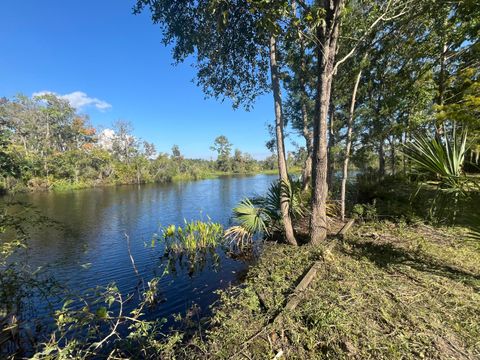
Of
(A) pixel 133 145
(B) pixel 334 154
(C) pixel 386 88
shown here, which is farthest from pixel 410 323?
(A) pixel 133 145

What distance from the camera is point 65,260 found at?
26.8ft

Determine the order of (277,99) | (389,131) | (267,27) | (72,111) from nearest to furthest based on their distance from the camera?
(267,27), (277,99), (389,131), (72,111)

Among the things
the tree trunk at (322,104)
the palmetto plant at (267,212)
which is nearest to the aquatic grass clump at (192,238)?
the palmetto plant at (267,212)

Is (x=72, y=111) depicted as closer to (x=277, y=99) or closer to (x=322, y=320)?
(x=277, y=99)

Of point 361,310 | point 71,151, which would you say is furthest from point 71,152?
point 361,310

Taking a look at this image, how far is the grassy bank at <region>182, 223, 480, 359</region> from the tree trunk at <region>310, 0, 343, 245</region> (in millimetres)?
996

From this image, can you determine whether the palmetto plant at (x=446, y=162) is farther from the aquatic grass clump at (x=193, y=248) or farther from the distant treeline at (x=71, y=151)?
the distant treeline at (x=71, y=151)

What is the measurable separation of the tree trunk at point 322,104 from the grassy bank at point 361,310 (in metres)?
1.00

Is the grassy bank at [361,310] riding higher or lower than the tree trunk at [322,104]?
lower

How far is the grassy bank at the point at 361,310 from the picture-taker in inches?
101

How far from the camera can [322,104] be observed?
530 cm

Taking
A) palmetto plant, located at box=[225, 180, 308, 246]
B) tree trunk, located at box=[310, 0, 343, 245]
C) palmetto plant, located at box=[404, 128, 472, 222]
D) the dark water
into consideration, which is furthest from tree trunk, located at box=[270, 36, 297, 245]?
palmetto plant, located at box=[404, 128, 472, 222]

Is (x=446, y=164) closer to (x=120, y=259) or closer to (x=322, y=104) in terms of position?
(x=322, y=104)

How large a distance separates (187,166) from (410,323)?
2044 inches
